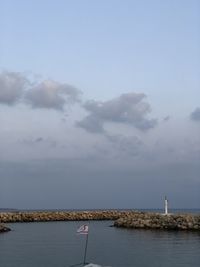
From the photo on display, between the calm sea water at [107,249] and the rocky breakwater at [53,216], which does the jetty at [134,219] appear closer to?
the rocky breakwater at [53,216]

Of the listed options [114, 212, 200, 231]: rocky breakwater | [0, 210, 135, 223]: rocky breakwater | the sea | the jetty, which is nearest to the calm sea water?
the sea

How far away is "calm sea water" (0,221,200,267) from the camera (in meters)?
43.2

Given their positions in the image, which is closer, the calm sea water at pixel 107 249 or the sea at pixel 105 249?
the sea at pixel 105 249

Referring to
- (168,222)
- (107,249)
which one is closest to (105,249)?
(107,249)

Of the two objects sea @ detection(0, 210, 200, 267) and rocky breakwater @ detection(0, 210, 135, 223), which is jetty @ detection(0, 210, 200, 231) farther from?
sea @ detection(0, 210, 200, 267)

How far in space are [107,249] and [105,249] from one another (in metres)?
0.20

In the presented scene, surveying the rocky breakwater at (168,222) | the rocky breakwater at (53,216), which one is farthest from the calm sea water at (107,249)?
the rocky breakwater at (53,216)

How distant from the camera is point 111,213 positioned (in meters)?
112

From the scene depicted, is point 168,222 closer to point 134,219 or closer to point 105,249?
point 134,219

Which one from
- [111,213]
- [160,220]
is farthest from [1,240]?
[111,213]

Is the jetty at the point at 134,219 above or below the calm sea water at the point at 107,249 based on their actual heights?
above

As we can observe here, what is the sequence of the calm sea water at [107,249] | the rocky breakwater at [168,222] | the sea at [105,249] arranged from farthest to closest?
the rocky breakwater at [168,222] < the calm sea water at [107,249] < the sea at [105,249]

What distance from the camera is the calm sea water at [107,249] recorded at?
43.2 meters

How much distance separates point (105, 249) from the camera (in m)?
52.7
